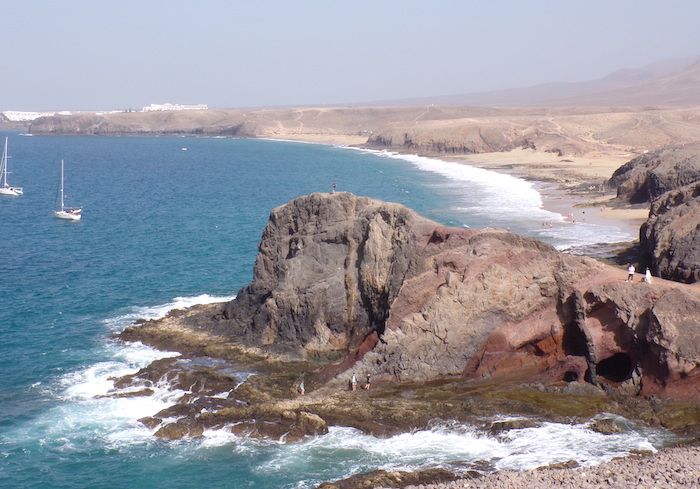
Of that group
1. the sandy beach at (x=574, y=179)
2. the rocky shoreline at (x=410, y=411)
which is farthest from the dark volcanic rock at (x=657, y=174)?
the rocky shoreline at (x=410, y=411)

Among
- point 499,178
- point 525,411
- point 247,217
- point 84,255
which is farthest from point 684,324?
point 499,178

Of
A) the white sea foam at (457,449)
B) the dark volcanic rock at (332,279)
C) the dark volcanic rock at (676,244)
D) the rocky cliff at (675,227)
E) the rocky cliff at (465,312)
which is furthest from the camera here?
the rocky cliff at (675,227)

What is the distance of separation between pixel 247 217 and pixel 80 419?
45.6 m

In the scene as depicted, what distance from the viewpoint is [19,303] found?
1612 inches

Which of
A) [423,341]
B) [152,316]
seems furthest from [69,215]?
[423,341]

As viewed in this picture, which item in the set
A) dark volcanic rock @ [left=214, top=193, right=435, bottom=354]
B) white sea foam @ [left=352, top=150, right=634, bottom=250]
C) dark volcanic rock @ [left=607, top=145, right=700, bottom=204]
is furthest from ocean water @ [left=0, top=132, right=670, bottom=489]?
dark volcanic rock @ [left=607, top=145, right=700, bottom=204]

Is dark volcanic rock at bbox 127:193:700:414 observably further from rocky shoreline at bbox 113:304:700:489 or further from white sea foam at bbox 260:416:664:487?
white sea foam at bbox 260:416:664:487

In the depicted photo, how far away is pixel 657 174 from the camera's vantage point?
64.7 meters

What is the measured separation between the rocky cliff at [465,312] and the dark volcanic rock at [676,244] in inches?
324

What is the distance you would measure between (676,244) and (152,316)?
26764 millimetres

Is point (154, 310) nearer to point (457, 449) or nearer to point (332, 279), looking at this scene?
point (332, 279)

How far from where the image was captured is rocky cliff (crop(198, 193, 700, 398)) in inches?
1043

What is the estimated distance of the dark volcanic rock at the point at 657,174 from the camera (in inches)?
2450

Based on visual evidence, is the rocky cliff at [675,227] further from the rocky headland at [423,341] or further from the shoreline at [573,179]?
the rocky headland at [423,341]
